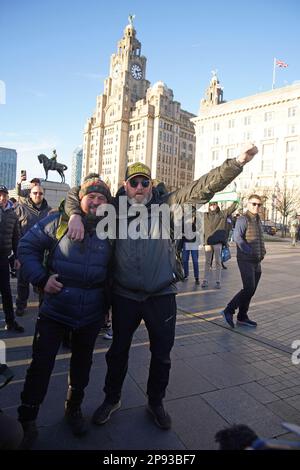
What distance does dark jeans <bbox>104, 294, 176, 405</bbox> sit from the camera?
2.73 m

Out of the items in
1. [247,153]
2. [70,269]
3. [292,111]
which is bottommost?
[70,269]

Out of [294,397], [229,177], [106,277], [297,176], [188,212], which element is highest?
[297,176]

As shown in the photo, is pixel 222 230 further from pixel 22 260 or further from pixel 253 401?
pixel 22 260

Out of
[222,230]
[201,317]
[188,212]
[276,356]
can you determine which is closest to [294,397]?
[276,356]

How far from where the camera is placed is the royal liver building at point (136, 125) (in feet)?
361

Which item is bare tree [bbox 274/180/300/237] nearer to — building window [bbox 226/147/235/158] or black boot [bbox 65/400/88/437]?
building window [bbox 226/147/235/158]

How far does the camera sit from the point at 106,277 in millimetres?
2744

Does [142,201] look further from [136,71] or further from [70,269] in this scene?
[136,71]

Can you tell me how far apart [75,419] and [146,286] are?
1.18m

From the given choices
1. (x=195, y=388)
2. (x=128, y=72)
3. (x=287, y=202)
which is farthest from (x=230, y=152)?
(x=195, y=388)

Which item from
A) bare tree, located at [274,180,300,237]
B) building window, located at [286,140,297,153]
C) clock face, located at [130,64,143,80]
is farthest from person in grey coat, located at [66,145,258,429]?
clock face, located at [130,64,143,80]

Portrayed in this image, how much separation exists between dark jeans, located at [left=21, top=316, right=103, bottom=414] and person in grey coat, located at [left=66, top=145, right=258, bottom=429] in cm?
23

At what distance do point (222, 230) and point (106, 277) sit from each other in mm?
6407

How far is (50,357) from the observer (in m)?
2.53
